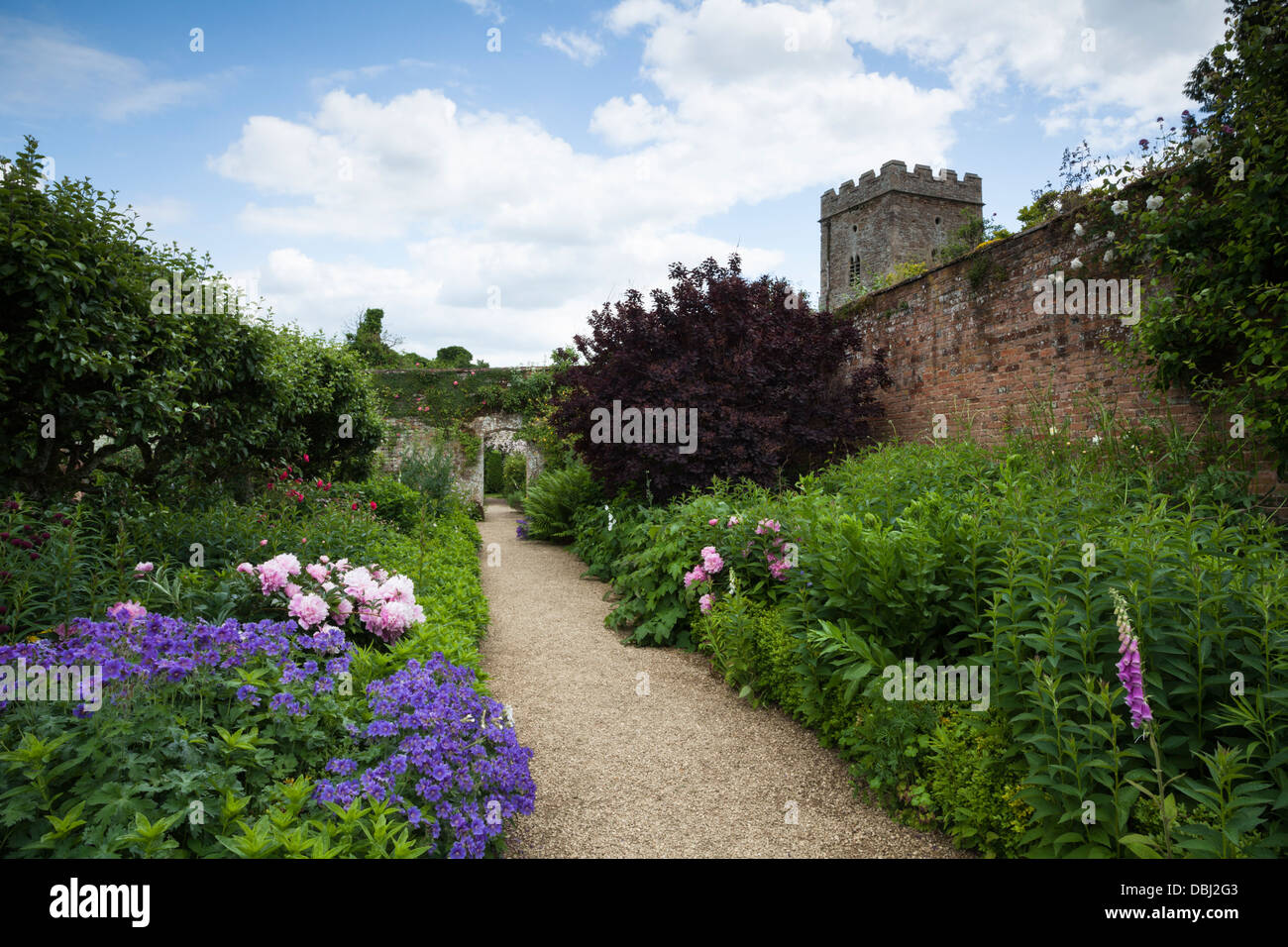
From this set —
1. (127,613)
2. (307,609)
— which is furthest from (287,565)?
(127,613)

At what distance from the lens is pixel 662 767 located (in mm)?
3779

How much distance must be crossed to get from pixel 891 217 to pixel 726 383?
24432 millimetres

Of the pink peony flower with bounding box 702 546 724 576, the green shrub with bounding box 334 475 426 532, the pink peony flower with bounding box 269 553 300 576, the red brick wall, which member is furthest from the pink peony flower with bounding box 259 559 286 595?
the red brick wall

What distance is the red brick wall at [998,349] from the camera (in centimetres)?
663

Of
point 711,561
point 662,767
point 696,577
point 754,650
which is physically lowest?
point 662,767

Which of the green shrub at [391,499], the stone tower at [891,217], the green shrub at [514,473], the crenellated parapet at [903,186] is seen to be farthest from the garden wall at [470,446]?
the crenellated parapet at [903,186]

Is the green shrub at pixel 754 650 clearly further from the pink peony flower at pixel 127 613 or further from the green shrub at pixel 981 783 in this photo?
the pink peony flower at pixel 127 613

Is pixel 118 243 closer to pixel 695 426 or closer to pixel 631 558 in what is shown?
pixel 631 558

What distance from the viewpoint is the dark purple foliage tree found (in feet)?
27.8

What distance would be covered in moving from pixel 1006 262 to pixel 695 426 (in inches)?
156

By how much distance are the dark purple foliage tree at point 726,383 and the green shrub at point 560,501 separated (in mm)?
2182

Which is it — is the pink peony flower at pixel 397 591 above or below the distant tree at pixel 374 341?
below

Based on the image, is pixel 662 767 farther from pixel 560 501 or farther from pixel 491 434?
pixel 491 434
